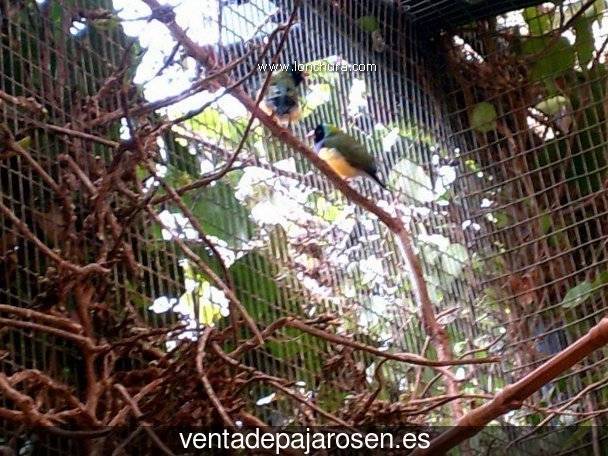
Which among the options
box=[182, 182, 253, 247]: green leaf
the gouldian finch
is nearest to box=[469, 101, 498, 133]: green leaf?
the gouldian finch

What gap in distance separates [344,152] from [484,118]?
497 mm

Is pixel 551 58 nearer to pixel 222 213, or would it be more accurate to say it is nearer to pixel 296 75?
pixel 296 75

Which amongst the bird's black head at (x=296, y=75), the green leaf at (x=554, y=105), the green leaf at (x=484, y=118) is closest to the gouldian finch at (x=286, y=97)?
the bird's black head at (x=296, y=75)

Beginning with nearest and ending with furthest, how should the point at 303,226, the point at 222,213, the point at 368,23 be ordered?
the point at 222,213
the point at 303,226
the point at 368,23

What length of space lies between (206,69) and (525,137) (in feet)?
3.17

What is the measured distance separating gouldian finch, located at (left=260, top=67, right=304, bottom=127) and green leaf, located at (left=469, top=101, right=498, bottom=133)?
21.4 inches

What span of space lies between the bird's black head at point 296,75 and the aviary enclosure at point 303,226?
0.02 metres

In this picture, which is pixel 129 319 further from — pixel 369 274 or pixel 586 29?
pixel 586 29

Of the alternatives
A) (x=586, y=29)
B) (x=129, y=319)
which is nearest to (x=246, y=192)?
(x=129, y=319)

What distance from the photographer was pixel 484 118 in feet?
8.40

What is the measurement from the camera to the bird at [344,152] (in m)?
2.24

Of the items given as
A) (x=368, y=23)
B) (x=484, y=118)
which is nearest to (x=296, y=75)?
(x=368, y=23)

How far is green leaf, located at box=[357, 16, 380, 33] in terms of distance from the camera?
8.09ft

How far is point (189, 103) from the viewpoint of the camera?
1938mm
